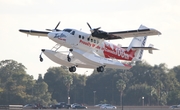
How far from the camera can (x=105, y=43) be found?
248 ft

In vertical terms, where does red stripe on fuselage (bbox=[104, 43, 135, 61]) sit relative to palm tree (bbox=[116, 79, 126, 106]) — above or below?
below

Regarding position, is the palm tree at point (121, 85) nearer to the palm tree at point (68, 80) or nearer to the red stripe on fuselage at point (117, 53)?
the palm tree at point (68, 80)

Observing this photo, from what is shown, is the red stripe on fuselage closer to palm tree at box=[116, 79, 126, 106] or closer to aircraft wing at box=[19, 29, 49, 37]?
aircraft wing at box=[19, 29, 49, 37]

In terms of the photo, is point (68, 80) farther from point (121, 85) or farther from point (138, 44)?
point (138, 44)

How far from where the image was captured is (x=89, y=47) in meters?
73.1

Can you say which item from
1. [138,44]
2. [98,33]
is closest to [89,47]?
[98,33]

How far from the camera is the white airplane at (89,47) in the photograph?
71062 millimetres

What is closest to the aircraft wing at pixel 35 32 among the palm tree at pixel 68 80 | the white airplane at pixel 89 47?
the white airplane at pixel 89 47

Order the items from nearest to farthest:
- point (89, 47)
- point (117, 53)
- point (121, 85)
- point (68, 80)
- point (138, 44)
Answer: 1. point (89, 47)
2. point (117, 53)
3. point (138, 44)
4. point (121, 85)
5. point (68, 80)

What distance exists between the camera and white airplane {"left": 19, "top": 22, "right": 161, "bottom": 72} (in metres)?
71.1

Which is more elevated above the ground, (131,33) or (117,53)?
(131,33)

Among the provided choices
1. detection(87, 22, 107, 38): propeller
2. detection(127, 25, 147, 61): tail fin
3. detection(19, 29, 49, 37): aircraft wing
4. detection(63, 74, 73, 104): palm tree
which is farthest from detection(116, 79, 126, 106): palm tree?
detection(87, 22, 107, 38): propeller

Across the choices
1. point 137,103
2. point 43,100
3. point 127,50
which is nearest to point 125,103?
point 137,103

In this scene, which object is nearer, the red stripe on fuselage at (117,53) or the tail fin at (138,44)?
the red stripe on fuselage at (117,53)
